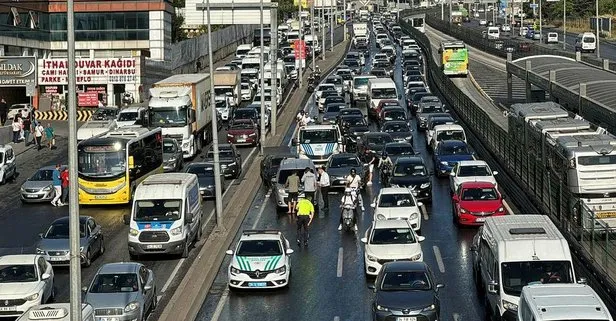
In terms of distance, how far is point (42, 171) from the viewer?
45469mm

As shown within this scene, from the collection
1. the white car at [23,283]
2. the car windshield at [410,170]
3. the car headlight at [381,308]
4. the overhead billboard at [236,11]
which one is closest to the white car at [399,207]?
the car windshield at [410,170]

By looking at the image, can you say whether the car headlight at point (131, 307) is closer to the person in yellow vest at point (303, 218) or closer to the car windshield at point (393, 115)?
the person in yellow vest at point (303, 218)

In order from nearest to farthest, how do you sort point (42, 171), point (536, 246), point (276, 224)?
point (536, 246)
point (276, 224)
point (42, 171)

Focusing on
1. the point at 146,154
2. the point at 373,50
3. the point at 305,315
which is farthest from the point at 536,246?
the point at 373,50

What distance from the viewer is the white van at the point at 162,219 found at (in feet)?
A: 109

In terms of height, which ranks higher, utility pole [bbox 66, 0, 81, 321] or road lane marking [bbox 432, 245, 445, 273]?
utility pole [bbox 66, 0, 81, 321]

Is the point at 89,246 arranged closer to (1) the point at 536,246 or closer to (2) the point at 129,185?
(2) the point at 129,185

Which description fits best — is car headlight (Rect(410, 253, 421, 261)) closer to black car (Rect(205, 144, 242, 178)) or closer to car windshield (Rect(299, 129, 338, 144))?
black car (Rect(205, 144, 242, 178))

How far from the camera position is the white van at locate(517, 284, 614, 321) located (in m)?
19.5

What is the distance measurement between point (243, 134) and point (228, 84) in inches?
617

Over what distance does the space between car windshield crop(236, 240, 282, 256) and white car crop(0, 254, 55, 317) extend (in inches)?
196

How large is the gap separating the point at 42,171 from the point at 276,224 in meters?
11.7

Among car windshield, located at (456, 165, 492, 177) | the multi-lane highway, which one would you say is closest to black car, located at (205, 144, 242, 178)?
the multi-lane highway

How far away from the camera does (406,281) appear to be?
83.8ft
